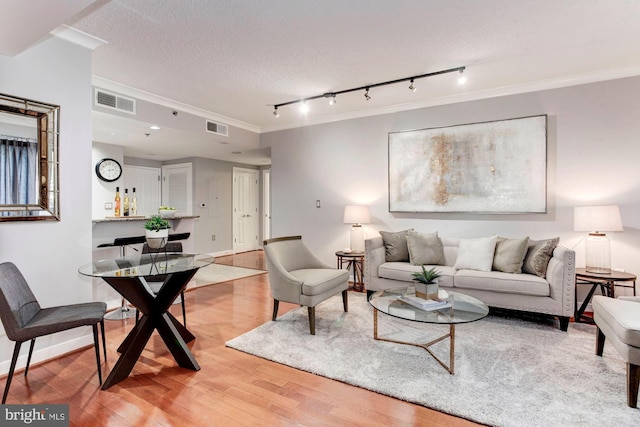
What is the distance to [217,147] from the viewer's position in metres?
5.79

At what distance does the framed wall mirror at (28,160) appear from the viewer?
227 centimetres

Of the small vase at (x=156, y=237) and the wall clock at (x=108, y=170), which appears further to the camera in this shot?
the wall clock at (x=108, y=170)

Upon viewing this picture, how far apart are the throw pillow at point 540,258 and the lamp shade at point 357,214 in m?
1.94

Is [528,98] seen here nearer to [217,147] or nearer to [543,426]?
[543,426]

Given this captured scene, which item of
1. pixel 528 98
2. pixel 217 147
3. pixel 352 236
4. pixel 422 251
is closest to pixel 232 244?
pixel 217 147

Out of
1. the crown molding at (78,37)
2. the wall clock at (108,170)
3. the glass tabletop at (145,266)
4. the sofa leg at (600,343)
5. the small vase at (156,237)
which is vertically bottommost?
the sofa leg at (600,343)

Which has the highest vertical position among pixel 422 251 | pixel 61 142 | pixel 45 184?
pixel 61 142

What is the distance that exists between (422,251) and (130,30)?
359 cm

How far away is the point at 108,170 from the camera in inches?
222

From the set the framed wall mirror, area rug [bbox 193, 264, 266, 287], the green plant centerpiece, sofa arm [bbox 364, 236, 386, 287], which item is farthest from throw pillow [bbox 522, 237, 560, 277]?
the framed wall mirror

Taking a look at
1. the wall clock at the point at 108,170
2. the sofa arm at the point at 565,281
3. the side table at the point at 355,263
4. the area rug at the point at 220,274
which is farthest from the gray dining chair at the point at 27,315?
the wall clock at the point at 108,170

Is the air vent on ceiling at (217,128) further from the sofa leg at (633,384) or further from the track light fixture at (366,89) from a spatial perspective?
the sofa leg at (633,384)

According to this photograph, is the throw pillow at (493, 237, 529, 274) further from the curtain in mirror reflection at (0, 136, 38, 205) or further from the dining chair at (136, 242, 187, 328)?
the curtain in mirror reflection at (0, 136, 38, 205)

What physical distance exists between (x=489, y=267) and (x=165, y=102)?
174 inches
